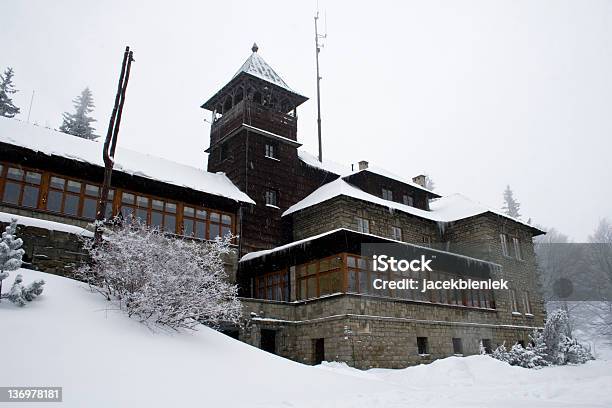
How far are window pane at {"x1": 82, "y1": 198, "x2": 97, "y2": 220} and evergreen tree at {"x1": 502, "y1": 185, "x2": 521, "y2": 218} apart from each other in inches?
1948

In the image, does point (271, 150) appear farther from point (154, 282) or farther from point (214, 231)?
point (154, 282)

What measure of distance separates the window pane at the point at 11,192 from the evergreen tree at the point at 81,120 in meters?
19.4

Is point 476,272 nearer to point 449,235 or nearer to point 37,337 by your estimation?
point 449,235

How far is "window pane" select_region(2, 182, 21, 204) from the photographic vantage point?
55.8 ft

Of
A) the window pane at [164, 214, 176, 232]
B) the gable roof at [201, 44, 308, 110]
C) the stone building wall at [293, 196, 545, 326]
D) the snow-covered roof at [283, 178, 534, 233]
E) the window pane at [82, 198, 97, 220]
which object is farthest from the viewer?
the gable roof at [201, 44, 308, 110]

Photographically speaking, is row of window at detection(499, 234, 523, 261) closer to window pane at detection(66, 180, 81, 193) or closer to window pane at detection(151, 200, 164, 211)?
window pane at detection(151, 200, 164, 211)

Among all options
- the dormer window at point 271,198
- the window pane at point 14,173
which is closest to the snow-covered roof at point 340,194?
the dormer window at point 271,198

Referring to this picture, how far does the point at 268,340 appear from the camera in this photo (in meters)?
20.2

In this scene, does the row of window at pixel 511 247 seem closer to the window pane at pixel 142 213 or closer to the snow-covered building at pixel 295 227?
the snow-covered building at pixel 295 227

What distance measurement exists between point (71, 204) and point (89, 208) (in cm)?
68

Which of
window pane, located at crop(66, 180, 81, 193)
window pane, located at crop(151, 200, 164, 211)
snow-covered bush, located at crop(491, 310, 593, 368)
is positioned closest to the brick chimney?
snow-covered bush, located at crop(491, 310, 593, 368)

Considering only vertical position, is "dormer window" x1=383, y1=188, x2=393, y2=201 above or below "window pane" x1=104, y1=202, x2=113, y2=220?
above

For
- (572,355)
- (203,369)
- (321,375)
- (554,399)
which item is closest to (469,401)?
(554,399)

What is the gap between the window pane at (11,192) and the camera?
670 inches
